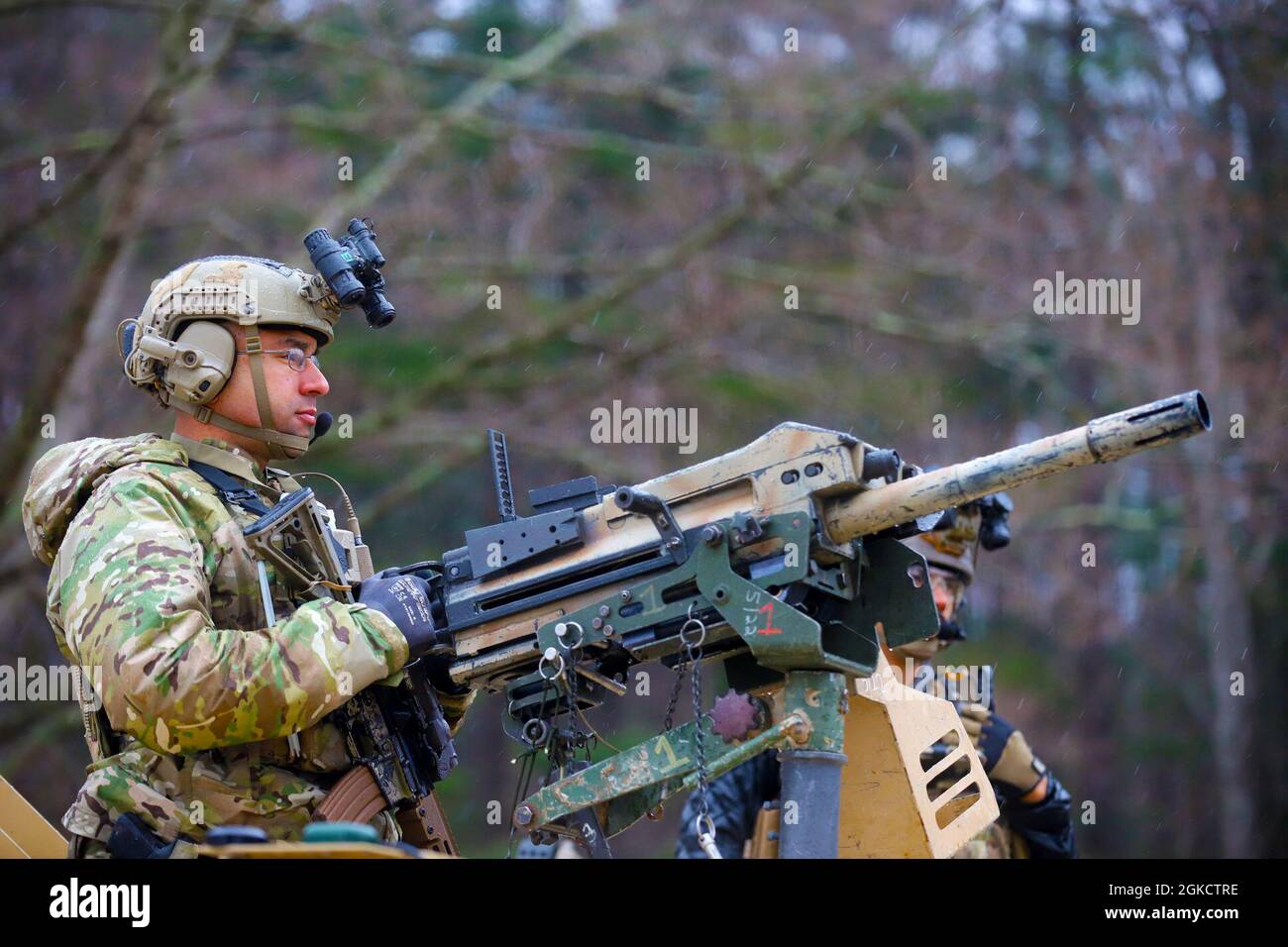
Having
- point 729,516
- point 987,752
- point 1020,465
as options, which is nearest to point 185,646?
point 729,516

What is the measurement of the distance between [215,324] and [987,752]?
3969 mm

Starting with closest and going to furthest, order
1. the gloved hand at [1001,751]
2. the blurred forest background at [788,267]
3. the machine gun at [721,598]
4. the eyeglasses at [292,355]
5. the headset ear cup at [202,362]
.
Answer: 1. the machine gun at [721,598]
2. the headset ear cup at [202,362]
3. the eyeglasses at [292,355]
4. the gloved hand at [1001,751]
5. the blurred forest background at [788,267]

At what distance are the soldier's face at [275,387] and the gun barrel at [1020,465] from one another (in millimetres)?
1909

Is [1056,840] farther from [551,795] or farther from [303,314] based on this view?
[303,314]

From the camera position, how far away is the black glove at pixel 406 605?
5.62 m

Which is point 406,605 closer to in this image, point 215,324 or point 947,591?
point 215,324

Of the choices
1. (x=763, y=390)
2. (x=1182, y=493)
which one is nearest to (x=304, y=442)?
(x=763, y=390)

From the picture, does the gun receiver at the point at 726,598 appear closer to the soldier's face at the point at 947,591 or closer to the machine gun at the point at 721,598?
the machine gun at the point at 721,598

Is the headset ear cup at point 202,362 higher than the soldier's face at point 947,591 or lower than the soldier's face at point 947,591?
higher

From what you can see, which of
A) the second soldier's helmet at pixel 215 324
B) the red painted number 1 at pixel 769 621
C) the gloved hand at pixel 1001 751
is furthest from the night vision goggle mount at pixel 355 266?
the gloved hand at pixel 1001 751

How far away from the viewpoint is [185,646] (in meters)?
5.23

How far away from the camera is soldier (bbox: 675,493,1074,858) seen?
778 cm

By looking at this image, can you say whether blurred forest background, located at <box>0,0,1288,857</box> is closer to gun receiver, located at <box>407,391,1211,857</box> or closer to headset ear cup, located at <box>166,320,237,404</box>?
headset ear cup, located at <box>166,320,237,404</box>
